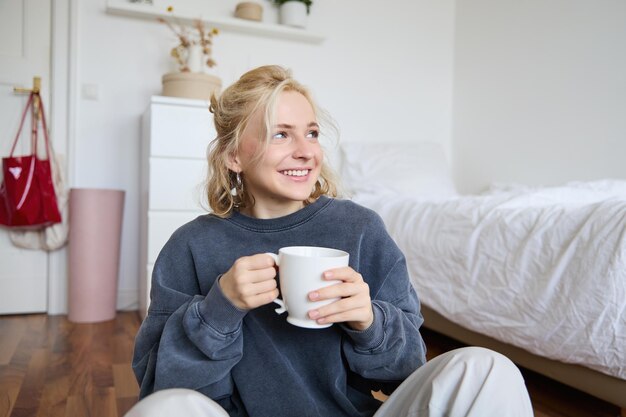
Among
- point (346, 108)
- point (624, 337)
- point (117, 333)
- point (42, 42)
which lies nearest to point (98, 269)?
point (117, 333)

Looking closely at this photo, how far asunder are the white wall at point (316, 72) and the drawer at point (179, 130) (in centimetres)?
47

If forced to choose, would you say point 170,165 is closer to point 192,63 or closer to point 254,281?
point 192,63

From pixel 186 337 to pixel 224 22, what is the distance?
7.98ft

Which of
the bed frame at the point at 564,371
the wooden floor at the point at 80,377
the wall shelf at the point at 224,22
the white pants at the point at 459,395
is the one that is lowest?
the wooden floor at the point at 80,377

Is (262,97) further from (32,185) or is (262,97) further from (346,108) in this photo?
(346,108)

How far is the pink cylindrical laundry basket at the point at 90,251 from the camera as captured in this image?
103 inches

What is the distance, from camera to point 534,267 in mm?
1577

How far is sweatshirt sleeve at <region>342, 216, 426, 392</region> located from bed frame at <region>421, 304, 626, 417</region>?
78 centimetres

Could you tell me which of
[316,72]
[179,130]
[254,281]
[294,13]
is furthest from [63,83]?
[254,281]

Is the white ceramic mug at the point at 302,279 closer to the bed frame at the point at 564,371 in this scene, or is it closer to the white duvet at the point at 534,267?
the white duvet at the point at 534,267

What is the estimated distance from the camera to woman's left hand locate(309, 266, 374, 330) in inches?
25.7

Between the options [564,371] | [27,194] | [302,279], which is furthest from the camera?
[27,194]

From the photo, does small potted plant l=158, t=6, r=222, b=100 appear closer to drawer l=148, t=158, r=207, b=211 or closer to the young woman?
drawer l=148, t=158, r=207, b=211

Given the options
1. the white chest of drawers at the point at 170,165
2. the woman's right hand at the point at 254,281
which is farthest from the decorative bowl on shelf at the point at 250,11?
the woman's right hand at the point at 254,281
